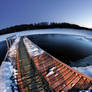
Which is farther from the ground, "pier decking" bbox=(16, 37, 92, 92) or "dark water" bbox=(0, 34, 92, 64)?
"pier decking" bbox=(16, 37, 92, 92)

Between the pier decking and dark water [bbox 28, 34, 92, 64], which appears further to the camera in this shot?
dark water [bbox 28, 34, 92, 64]

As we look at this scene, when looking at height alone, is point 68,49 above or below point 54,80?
below

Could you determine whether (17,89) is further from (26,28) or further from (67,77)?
(26,28)

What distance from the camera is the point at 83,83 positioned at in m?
2.17

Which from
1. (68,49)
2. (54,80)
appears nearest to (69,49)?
(68,49)

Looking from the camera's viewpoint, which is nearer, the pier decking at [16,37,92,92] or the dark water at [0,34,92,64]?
the pier decking at [16,37,92,92]

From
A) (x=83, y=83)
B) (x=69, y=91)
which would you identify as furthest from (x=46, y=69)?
(x=83, y=83)

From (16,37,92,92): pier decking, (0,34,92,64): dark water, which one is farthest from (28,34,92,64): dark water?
(16,37,92,92): pier decking

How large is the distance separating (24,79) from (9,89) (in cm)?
55

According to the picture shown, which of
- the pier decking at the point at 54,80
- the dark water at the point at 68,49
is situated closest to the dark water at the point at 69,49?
the dark water at the point at 68,49

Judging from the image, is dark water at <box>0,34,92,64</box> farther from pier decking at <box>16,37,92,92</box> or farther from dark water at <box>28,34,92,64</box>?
pier decking at <box>16,37,92,92</box>

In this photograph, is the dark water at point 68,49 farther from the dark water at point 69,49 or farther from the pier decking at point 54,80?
the pier decking at point 54,80

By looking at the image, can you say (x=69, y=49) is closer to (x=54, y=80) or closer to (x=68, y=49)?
(x=68, y=49)

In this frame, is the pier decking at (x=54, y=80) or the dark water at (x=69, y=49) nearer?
the pier decking at (x=54, y=80)
